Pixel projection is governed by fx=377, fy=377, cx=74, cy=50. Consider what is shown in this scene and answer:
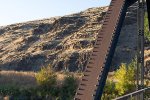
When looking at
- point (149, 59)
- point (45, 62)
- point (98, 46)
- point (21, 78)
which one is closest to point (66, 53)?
point (45, 62)

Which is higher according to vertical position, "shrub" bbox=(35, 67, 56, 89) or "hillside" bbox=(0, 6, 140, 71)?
"shrub" bbox=(35, 67, 56, 89)

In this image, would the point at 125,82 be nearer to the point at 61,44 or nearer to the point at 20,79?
the point at 20,79

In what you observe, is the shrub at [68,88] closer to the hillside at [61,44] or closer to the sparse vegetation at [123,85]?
the sparse vegetation at [123,85]

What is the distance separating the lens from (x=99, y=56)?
1029 cm

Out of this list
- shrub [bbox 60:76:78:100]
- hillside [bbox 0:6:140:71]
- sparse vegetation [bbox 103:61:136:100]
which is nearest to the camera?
sparse vegetation [bbox 103:61:136:100]

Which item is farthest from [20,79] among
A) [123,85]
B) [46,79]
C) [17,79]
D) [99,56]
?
[99,56]

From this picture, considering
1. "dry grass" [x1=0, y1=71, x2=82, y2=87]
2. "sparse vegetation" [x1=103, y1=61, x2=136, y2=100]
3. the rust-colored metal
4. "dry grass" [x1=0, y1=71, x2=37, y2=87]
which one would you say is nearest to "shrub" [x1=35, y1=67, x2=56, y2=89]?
"dry grass" [x1=0, y1=71, x2=82, y2=87]

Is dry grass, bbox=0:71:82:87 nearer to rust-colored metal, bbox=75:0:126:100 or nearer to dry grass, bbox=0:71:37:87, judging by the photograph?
dry grass, bbox=0:71:37:87

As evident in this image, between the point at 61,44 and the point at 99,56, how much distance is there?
79.1 m

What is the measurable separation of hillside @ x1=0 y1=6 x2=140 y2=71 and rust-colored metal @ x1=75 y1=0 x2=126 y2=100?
208 feet

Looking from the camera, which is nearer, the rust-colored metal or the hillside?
the rust-colored metal

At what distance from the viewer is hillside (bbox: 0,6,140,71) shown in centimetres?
7856

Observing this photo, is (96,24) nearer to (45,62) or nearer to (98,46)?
(45,62)

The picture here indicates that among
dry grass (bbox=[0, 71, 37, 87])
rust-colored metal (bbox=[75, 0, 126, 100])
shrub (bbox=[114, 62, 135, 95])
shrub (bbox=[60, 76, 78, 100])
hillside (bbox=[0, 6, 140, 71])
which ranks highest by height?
rust-colored metal (bbox=[75, 0, 126, 100])
